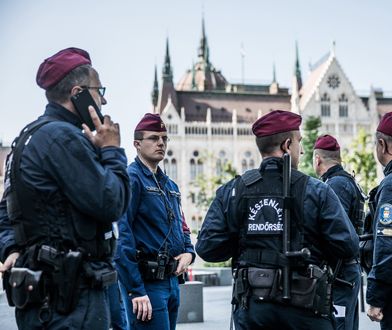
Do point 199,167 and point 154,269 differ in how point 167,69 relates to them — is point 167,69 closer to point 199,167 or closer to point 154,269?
point 199,167

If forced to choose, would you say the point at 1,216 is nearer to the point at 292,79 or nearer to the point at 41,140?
the point at 41,140

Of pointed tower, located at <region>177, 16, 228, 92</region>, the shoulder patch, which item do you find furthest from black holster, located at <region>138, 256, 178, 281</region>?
pointed tower, located at <region>177, 16, 228, 92</region>

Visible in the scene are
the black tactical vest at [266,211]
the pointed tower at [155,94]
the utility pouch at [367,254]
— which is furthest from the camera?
the pointed tower at [155,94]

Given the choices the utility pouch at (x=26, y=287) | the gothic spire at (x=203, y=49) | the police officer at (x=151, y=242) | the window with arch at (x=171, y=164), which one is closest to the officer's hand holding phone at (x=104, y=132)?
the utility pouch at (x=26, y=287)

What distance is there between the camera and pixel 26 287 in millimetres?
3049

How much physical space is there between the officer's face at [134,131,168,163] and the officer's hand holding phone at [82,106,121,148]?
2.04m

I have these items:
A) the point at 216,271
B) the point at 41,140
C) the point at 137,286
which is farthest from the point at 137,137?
the point at 216,271

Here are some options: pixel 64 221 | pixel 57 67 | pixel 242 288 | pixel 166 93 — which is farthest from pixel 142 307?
pixel 166 93

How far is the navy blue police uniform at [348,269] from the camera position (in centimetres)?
550

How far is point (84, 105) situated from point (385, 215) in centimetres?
221

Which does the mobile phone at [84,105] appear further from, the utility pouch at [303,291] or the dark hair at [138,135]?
the dark hair at [138,135]

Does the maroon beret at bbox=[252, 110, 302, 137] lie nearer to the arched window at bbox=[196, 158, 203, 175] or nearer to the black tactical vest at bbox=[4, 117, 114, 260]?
the black tactical vest at bbox=[4, 117, 114, 260]

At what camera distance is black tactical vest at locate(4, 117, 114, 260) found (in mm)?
3125

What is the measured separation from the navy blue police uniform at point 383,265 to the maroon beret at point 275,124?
0.91m
